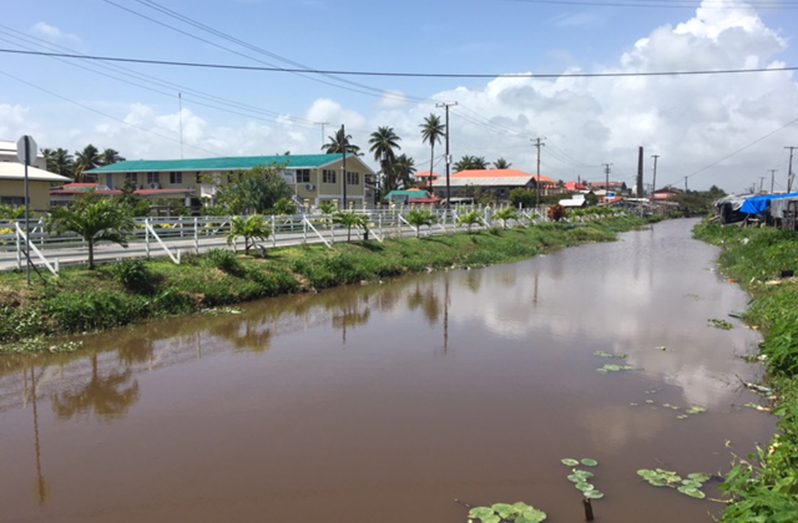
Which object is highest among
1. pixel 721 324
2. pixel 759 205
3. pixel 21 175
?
pixel 21 175

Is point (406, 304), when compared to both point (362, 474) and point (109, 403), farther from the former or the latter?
point (362, 474)

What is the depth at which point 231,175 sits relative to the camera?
4253 cm

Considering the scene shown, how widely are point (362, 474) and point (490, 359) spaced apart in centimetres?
510

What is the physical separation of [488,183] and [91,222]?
72690mm

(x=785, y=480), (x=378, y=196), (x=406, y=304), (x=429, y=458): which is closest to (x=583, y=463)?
(x=429, y=458)

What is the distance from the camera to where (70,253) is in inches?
637

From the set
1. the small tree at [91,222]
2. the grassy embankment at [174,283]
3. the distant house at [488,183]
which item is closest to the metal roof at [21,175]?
the grassy embankment at [174,283]

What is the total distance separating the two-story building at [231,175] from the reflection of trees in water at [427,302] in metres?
25.9

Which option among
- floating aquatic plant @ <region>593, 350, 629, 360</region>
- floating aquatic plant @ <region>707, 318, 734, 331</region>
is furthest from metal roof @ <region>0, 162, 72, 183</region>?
floating aquatic plant @ <region>707, 318, 734, 331</region>

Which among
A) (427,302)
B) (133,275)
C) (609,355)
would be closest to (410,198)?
(427,302)

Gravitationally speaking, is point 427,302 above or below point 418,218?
below

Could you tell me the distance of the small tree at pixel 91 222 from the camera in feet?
46.5

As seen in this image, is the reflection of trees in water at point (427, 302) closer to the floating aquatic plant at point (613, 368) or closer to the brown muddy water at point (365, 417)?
the brown muddy water at point (365, 417)

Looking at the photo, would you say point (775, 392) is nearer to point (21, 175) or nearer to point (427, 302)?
point (427, 302)
